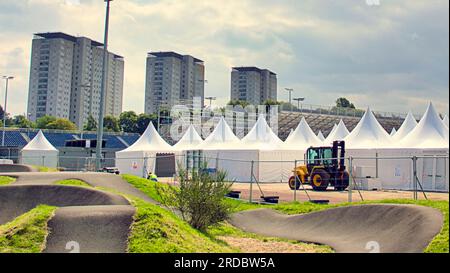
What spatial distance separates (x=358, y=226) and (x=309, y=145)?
26.5 metres

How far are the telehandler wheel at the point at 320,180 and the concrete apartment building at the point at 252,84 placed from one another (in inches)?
3945

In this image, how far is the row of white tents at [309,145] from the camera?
2811 cm

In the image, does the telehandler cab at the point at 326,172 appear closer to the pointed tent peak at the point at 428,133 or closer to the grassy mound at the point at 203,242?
the pointed tent peak at the point at 428,133

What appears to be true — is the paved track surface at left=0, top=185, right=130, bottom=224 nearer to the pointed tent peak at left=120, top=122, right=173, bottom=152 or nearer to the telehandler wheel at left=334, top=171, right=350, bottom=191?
the telehandler wheel at left=334, top=171, right=350, bottom=191

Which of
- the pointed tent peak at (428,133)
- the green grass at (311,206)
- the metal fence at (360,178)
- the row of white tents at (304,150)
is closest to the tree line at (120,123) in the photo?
the row of white tents at (304,150)

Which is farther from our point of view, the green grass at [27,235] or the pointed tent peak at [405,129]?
the pointed tent peak at [405,129]

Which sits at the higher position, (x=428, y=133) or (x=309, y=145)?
(x=428, y=133)

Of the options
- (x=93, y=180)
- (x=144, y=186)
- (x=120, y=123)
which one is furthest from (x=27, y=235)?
(x=120, y=123)

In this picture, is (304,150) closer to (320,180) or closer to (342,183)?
(320,180)

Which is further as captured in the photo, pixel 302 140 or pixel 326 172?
pixel 302 140

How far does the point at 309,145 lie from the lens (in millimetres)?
37906
